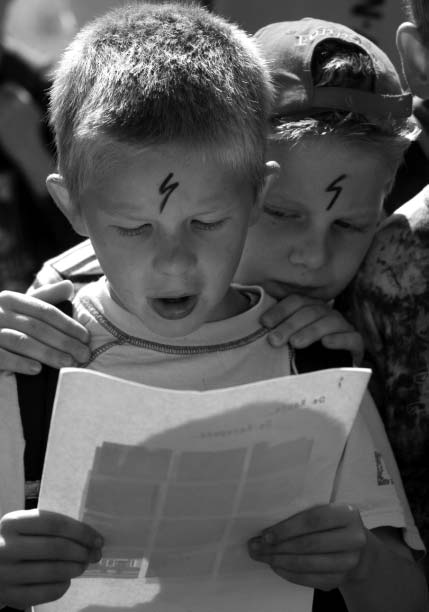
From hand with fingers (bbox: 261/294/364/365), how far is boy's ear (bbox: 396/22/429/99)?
1.71ft

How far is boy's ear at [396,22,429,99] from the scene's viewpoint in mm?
2059

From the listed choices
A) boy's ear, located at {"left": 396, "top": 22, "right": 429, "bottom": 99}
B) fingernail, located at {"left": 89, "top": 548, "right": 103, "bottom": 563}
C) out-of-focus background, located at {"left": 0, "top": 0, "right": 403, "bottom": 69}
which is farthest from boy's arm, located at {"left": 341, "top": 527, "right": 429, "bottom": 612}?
out-of-focus background, located at {"left": 0, "top": 0, "right": 403, "bottom": 69}

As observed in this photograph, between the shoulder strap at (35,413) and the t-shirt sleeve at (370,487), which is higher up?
the shoulder strap at (35,413)

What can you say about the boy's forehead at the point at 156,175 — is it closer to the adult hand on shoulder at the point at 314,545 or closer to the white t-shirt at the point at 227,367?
the white t-shirt at the point at 227,367

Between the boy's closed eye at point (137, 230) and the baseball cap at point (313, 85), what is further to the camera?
the baseball cap at point (313, 85)

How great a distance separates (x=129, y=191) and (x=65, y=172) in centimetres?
18

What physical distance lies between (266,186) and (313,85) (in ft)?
0.77

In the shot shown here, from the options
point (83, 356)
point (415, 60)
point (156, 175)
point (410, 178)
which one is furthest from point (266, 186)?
point (410, 178)

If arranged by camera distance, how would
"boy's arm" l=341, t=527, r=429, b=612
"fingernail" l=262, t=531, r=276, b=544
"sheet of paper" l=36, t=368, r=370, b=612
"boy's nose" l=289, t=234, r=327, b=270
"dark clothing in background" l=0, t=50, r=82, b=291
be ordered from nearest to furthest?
"sheet of paper" l=36, t=368, r=370, b=612, "fingernail" l=262, t=531, r=276, b=544, "boy's arm" l=341, t=527, r=429, b=612, "boy's nose" l=289, t=234, r=327, b=270, "dark clothing in background" l=0, t=50, r=82, b=291

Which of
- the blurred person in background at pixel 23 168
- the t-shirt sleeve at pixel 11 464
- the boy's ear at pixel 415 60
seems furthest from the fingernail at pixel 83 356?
the blurred person in background at pixel 23 168

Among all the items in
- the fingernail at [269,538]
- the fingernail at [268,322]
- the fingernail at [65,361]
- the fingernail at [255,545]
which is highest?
the fingernail at [65,361]

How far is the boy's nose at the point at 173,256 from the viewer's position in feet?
5.18

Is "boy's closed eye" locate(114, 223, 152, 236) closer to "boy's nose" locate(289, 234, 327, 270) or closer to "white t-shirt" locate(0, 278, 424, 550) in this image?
"white t-shirt" locate(0, 278, 424, 550)

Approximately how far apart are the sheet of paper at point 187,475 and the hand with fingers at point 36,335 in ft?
0.93
